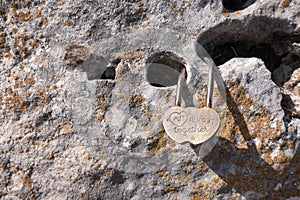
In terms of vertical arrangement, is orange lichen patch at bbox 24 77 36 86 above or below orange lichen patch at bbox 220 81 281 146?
above

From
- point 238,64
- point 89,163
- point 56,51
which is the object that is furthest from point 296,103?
point 56,51

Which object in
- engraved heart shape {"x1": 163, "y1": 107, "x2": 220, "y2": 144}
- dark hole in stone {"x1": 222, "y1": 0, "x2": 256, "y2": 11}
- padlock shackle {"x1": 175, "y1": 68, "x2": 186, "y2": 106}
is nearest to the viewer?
engraved heart shape {"x1": 163, "y1": 107, "x2": 220, "y2": 144}

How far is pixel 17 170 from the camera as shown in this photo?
1428 mm

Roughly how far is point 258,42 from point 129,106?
0.51 m

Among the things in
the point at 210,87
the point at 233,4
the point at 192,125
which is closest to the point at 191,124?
the point at 192,125

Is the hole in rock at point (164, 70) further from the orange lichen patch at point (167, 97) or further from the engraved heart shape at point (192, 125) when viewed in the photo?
the engraved heart shape at point (192, 125)

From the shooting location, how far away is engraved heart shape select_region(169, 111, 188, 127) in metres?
1.27

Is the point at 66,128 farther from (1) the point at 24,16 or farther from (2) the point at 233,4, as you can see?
(2) the point at 233,4

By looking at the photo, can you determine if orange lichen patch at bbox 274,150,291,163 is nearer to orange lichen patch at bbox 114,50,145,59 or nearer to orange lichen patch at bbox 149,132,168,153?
orange lichen patch at bbox 149,132,168,153

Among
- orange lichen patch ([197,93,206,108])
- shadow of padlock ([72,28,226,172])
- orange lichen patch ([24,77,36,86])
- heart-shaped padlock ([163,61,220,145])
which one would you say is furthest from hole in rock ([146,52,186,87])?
orange lichen patch ([24,77,36,86])

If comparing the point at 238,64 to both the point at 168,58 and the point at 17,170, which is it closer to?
the point at 168,58

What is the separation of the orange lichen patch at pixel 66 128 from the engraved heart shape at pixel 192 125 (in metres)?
0.33

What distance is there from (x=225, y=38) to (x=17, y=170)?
0.81m

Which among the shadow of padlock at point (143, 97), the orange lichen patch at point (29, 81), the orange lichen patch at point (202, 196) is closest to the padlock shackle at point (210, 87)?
the shadow of padlock at point (143, 97)
